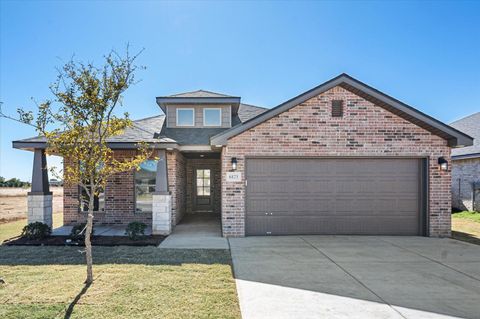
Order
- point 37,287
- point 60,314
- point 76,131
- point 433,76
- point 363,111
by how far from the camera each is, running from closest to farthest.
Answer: point 60,314, point 37,287, point 76,131, point 363,111, point 433,76

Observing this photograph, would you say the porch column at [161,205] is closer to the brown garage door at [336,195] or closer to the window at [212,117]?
the brown garage door at [336,195]

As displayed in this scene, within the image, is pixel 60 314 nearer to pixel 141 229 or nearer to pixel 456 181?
pixel 141 229

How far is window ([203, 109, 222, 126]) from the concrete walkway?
4.35 m

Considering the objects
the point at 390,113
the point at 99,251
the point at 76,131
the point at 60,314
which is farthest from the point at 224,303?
the point at 390,113

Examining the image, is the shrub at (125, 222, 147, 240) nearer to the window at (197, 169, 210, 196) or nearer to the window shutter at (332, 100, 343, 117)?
the window at (197, 169, 210, 196)

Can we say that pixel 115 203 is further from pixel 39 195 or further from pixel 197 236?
pixel 197 236

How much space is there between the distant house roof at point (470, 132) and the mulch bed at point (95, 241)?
15.1m

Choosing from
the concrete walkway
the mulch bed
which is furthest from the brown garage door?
the mulch bed

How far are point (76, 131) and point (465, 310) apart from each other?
22.0 feet

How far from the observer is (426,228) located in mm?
9586

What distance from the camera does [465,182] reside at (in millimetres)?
15195

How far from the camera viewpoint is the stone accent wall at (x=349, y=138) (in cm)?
941

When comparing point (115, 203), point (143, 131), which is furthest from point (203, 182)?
point (143, 131)

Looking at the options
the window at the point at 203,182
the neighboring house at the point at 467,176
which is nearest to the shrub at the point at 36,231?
the window at the point at 203,182
